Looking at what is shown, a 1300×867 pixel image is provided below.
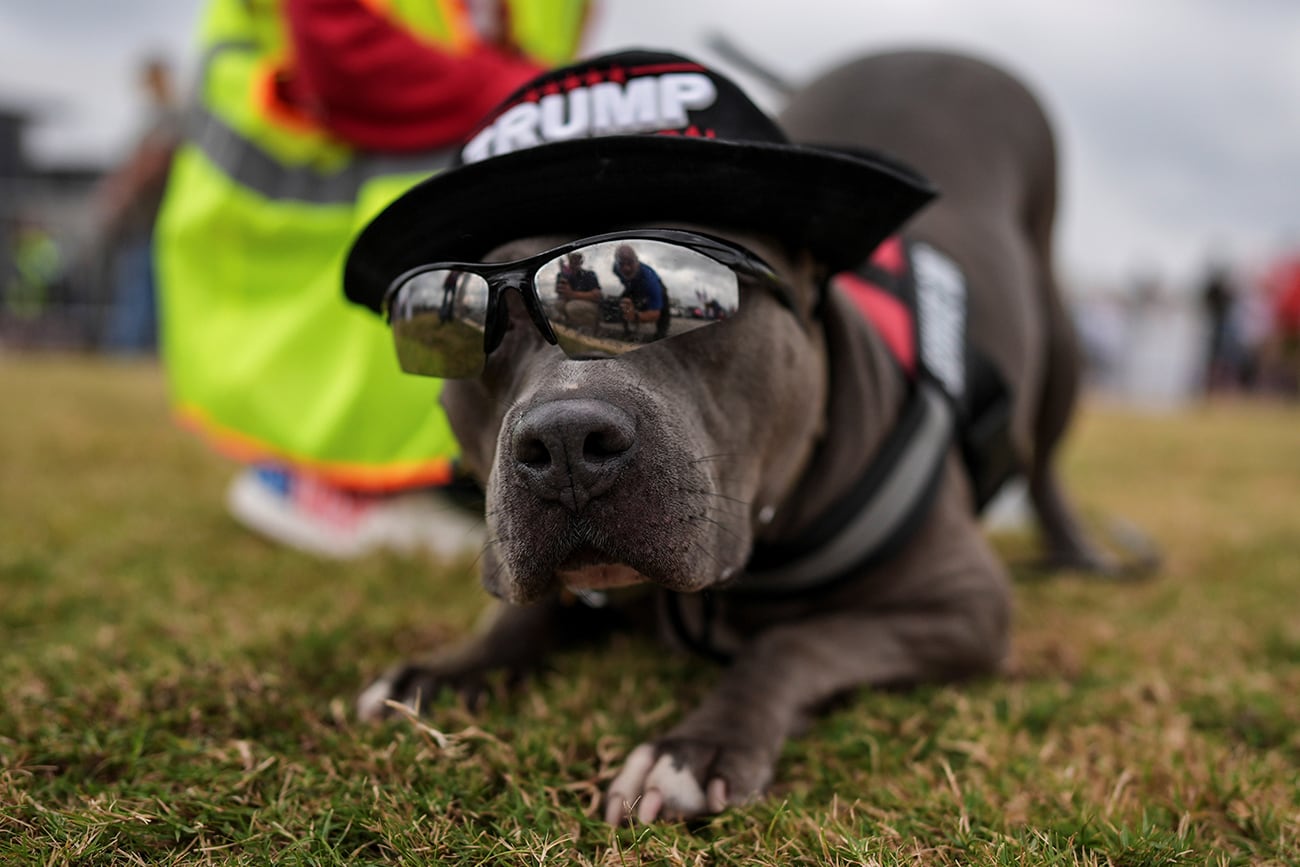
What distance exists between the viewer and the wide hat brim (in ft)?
4.92

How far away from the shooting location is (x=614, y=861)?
1.23 meters

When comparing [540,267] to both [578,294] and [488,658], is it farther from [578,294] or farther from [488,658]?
[488,658]

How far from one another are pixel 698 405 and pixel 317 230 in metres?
1.79

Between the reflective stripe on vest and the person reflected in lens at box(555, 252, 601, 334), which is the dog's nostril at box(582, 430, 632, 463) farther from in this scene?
the reflective stripe on vest

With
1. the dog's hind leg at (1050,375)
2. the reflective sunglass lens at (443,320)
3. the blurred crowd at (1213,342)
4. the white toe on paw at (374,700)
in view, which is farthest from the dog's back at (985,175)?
the blurred crowd at (1213,342)

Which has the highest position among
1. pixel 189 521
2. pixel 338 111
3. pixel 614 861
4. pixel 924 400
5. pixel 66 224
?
pixel 338 111

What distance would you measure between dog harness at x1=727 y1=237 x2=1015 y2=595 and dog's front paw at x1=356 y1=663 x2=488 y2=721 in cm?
52

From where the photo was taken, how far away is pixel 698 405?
5.10 feet

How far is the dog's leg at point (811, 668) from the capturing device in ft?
4.61

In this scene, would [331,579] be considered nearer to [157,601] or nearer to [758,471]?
[157,601]

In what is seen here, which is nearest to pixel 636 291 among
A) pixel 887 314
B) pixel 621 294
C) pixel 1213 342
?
pixel 621 294

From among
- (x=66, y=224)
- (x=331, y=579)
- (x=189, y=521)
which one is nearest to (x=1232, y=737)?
(x=331, y=579)

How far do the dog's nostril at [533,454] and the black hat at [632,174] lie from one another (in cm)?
41

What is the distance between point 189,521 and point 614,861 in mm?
2513
